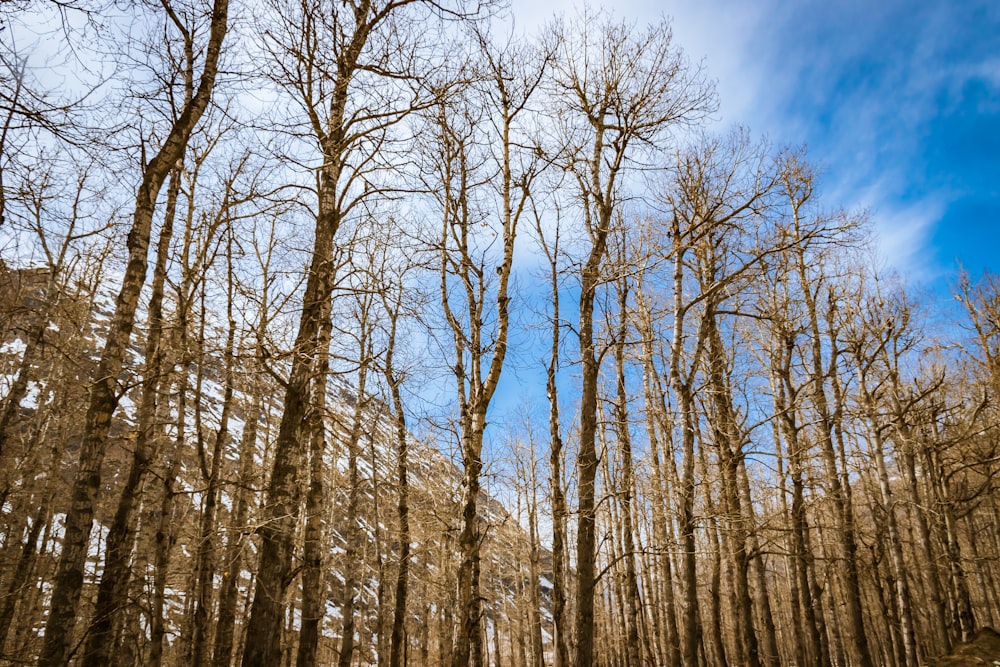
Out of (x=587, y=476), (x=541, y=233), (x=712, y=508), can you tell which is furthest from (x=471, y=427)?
(x=541, y=233)

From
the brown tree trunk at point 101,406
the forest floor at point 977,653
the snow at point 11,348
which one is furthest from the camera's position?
the snow at point 11,348

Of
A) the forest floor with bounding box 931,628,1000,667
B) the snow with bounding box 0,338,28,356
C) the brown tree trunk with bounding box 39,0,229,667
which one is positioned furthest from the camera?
the snow with bounding box 0,338,28,356

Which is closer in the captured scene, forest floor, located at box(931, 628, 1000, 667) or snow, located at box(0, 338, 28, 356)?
forest floor, located at box(931, 628, 1000, 667)

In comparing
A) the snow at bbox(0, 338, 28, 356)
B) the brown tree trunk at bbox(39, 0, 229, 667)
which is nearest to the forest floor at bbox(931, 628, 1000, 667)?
the brown tree trunk at bbox(39, 0, 229, 667)

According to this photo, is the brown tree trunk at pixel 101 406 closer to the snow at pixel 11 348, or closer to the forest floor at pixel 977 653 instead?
the snow at pixel 11 348

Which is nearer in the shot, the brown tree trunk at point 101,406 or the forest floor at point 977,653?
the brown tree trunk at point 101,406

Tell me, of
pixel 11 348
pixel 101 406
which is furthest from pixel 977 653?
pixel 11 348

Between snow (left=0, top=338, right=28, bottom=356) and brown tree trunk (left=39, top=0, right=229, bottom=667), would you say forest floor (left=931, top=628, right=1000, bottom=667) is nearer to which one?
brown tree trunk (left=39, top=0, right=229, bottom=667)

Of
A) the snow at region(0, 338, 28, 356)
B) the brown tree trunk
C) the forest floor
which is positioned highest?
the snow at region(0, 338, 28, 356)

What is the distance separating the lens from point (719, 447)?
9586 millimetres

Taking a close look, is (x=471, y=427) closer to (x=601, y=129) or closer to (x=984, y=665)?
(x=601, y=129)

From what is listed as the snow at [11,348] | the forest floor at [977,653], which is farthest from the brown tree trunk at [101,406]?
the forest floor at [977,653]

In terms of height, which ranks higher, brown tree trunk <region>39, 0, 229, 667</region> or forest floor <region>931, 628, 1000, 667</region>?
brown tree trunk <region>39, 0, 229, 667</region>

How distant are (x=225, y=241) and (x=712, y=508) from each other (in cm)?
968
